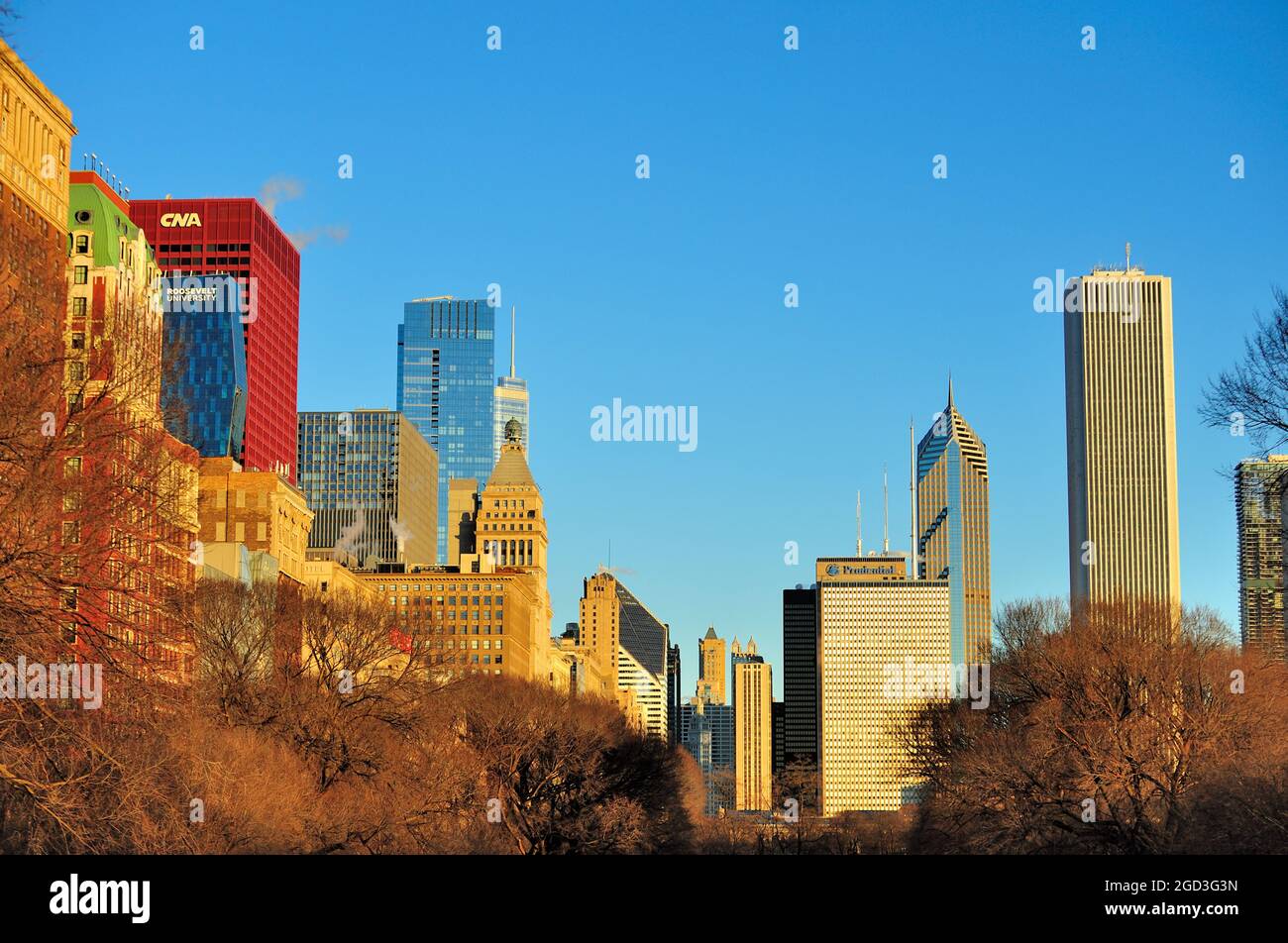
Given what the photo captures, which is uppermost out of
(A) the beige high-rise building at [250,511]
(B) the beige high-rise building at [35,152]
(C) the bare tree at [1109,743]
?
(B) the beige high-rise building at [35,152]

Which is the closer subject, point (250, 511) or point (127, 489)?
point (127, 489)

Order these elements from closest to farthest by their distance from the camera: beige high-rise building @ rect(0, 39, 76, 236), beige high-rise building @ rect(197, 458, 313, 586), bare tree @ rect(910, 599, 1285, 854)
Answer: bare tree @ rect(910, 599, 1285, 854)
beige high-rise building @ rect(0, 39, 76, 236)
beige high-rise building @ rect(197, 458, 313, 586)

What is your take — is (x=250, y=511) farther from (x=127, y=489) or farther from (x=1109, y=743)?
(x=127, y=489)

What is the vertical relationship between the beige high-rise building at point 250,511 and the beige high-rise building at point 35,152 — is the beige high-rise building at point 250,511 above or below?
below

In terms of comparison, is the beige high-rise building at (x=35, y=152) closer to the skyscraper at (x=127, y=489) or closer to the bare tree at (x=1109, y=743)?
the bare tree at (x=1109, y=743)

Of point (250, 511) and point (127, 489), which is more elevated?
point (250, 511)

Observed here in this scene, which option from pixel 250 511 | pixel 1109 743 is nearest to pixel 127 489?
pixel 1109 743

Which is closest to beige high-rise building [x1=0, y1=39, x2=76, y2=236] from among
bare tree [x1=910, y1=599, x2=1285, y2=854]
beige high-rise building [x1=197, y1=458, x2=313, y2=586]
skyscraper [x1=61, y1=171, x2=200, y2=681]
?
beige high-rise building [x1=197, y1=458, x2=313, y2=586]

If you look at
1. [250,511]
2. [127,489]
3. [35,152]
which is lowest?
[127,489]

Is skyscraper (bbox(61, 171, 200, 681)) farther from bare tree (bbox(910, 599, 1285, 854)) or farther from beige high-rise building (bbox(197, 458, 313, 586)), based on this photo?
beige high-rise building (bbox(197, 458, 313, 586))

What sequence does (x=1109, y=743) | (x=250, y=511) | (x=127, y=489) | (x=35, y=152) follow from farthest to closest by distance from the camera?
(x=250, y=511) → (x=35, y=152) → (x=1109, y=743) → (x=127, y=489)

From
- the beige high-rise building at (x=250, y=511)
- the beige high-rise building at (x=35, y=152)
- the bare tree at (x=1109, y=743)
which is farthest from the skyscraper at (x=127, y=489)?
the beige high-rise building at (x=250, y=511)

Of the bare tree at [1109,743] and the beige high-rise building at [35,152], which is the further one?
the beige high-rise building at [35,152]

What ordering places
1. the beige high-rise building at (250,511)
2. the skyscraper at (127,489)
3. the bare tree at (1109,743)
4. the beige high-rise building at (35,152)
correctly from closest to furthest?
1. the skyscraper at (127,489)
2. the bare tree at (1109,743)
3. the beige high-rise building at (35,152)
4. the beige high-rise building at (250,511)
